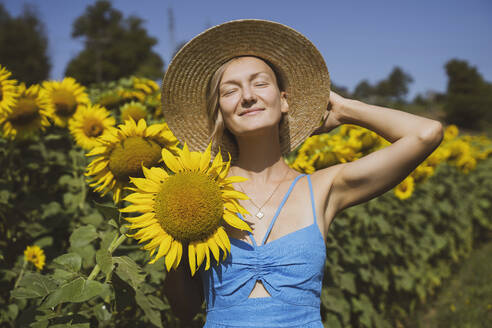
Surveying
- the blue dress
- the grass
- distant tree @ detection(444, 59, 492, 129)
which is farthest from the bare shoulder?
distant tree @ detection(444, 59, 492, 129)

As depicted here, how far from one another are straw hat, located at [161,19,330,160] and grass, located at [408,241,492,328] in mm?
2858

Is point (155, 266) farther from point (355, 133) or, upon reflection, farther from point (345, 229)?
point (345, 229)

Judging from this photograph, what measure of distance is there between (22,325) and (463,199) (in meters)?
5.87

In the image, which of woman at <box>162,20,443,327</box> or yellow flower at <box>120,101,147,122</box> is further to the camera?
yellow flower at <box>120,101,147,122</box>

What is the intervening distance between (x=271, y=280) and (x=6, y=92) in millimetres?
1668

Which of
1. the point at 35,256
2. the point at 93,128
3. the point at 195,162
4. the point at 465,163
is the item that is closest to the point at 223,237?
the point at 195,162

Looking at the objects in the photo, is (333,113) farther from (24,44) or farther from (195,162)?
(24,44)

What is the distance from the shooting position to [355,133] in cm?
248

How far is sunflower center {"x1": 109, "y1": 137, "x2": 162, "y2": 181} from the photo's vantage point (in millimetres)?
1347

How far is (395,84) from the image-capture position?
78.2 m

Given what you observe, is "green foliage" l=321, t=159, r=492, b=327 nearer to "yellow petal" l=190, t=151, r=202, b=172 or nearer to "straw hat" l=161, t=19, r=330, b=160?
"straw hat" l=161, t=19, r=330, b=160

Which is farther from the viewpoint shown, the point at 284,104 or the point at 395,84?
the point at 395,84

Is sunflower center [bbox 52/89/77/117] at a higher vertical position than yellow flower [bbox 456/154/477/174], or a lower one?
higher

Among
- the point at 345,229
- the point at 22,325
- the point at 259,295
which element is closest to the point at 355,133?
the point at 345,229
